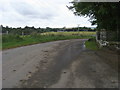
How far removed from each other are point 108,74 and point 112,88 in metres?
1.65

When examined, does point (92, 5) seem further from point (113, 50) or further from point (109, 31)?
point (109, 31)

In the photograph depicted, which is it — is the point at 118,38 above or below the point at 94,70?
above

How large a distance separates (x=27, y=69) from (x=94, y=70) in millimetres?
2866

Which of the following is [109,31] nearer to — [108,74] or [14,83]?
[108,74]

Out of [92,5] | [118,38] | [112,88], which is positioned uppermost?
[92,5]

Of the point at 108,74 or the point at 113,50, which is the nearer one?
the point at 108,74

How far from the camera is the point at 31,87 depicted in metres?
5.39

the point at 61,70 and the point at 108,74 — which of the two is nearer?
the point at 108,74

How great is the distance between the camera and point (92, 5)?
438 inches

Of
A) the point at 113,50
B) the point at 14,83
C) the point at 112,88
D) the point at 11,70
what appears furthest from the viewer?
the point at 113,50

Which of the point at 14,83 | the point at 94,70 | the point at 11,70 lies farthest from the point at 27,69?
the point at 94,70

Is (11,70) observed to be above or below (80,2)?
below

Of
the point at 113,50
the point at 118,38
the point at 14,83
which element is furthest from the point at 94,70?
the point at 118,38

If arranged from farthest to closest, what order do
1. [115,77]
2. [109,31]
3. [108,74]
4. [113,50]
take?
[109,31] < [113,50] < [108,74] < [115,77]
